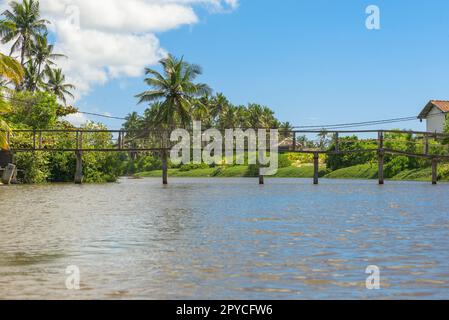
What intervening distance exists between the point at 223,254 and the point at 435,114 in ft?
207

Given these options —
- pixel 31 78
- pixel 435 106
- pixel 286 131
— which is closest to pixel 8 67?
pixel 286 131

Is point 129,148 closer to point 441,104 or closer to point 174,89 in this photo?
point 174,89

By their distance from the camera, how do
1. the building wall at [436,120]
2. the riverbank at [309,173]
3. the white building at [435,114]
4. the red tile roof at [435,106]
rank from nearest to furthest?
the riverbank at [309,173], the red tile roof at [435,106], the white building at [435,114], the building wall at [436,120]

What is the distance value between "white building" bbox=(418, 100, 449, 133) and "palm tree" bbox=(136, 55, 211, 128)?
2403cm

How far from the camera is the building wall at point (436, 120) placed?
69688 millimetres

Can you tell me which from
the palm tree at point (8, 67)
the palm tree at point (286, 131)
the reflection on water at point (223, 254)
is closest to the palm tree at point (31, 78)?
the palm tree at point (286, 131)

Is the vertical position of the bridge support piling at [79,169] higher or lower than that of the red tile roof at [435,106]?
lower

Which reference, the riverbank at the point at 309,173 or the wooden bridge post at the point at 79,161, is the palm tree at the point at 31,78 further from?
the riverbank at the point at 309,173

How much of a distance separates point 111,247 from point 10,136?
42665mm

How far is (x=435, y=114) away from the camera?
234 feet

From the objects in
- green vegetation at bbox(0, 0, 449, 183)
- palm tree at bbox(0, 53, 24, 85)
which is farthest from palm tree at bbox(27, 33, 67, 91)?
palm tree at bbox(0, 53, 24, 85)

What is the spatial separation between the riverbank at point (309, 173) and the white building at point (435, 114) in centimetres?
753
